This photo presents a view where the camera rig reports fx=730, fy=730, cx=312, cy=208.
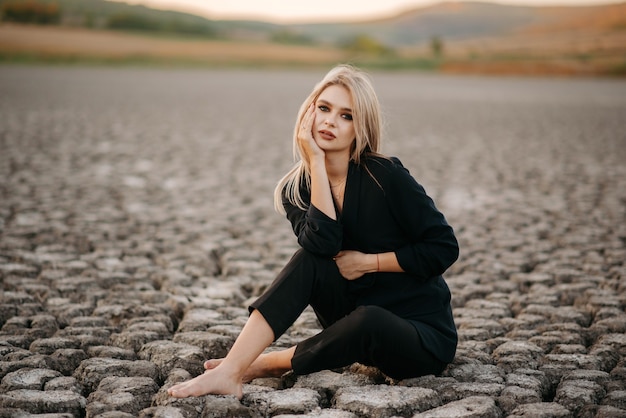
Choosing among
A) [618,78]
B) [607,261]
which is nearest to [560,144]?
[607,261]

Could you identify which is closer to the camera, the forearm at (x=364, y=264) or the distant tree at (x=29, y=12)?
the forearm at (x=364, y=264)

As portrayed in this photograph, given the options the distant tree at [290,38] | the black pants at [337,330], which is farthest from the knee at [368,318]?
the distant tree at [290,38]

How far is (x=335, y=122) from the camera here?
3.35 meters

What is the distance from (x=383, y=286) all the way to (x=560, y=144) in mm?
10675

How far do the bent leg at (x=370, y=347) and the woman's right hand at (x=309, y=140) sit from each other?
0.73m

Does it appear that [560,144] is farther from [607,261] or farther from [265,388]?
[265,388]

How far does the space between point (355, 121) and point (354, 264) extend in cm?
66

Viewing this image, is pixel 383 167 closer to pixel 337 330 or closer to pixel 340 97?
pixel 340 97

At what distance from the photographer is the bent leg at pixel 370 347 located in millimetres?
3041

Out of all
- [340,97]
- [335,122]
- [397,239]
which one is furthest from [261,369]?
[340,97]

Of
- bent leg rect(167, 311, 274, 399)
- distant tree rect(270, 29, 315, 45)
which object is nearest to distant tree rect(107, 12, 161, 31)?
distant tree rect(270, 29, 315, 45)

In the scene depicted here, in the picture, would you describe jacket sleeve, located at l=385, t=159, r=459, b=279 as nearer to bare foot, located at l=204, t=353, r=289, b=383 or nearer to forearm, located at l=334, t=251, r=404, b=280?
forearm, located at l=334, t=251, r=404, b=280

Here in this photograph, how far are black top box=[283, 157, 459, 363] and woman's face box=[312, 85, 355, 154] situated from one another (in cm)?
14

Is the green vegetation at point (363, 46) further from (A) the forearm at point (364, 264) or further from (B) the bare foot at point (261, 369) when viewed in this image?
(B) the bare foot at point (261, 369)
